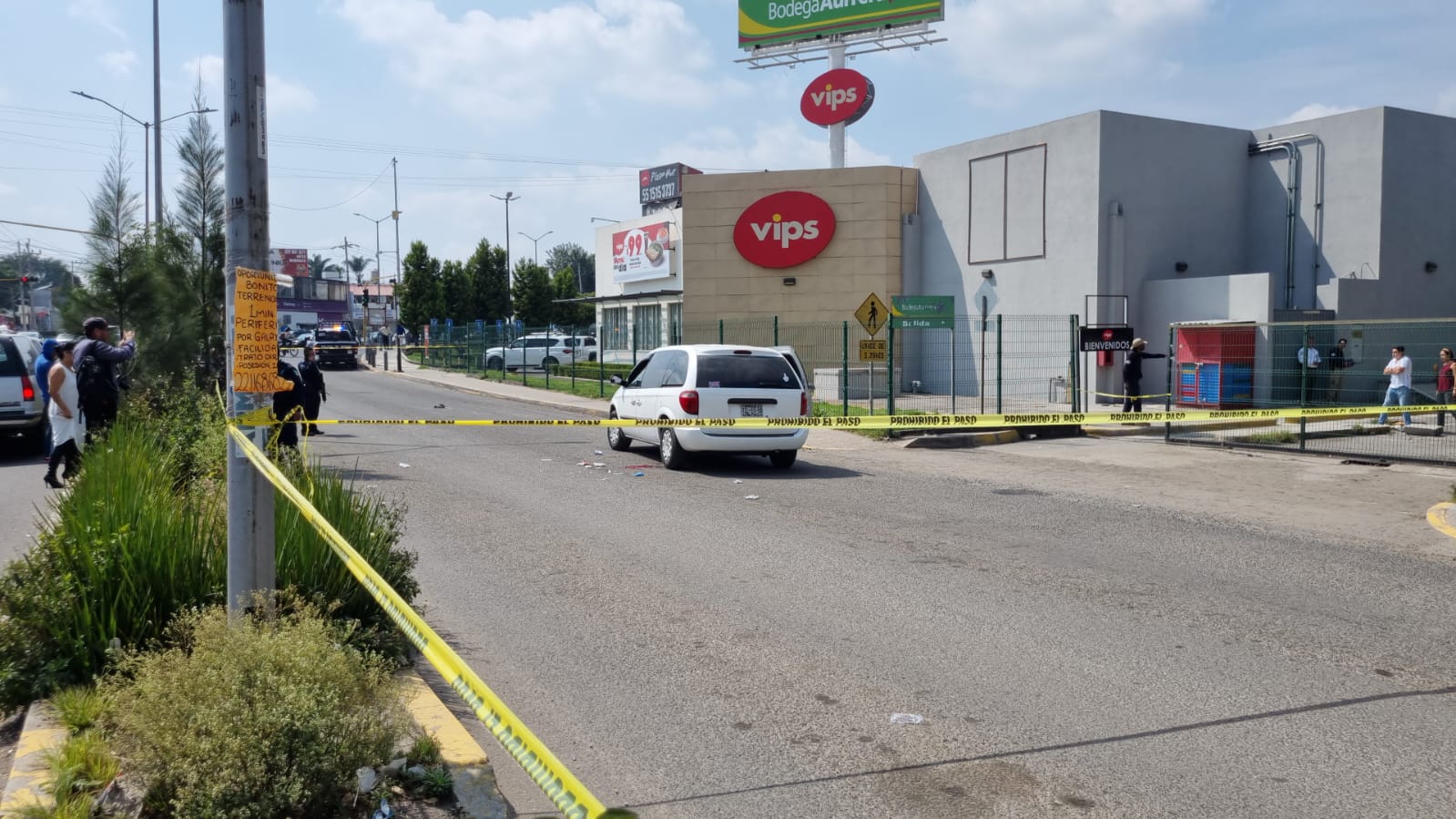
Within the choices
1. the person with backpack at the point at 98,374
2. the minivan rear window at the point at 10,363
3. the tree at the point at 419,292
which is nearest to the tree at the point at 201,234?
the person with backpack at the point at 98,374

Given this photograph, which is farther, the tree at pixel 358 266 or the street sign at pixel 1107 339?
the tree at pixel 358 266

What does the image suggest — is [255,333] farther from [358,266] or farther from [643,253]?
[358,266]

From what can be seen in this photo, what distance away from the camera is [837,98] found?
1421 inches

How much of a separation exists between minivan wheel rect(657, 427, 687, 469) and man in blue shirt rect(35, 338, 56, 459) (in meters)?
7.12

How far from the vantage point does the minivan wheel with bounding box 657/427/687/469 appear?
49.3 ft

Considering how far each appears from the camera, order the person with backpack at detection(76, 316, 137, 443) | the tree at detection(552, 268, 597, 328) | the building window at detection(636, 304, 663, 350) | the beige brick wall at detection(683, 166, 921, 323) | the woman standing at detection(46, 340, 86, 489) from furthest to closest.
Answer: the tree at detection(552, 268, 597, 328) < the building window at detection(636, 304, 663, 350) < the beige brick wall at detection(683, 166, 921, 323) < the person with backpack at detection(76, 316, 137, 443) < the woman standing at detection(46, 340, 86, 489)

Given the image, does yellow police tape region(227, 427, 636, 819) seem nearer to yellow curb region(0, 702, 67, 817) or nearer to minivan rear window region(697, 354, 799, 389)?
yellow curb region(0, 702, 67, 817)

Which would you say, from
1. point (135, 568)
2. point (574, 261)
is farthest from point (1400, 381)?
point (574, 261)

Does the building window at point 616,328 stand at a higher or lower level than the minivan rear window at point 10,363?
higher

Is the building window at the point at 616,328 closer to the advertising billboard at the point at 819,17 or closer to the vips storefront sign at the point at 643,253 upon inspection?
the vips storefront sign at the point at 643,253

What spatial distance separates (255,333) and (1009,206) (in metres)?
27.8

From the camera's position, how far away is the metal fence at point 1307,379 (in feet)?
59.8

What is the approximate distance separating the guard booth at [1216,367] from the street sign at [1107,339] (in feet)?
4.22

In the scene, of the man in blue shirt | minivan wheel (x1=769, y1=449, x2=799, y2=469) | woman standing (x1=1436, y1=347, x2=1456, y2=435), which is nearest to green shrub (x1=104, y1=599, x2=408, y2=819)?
the man in blue shirt
